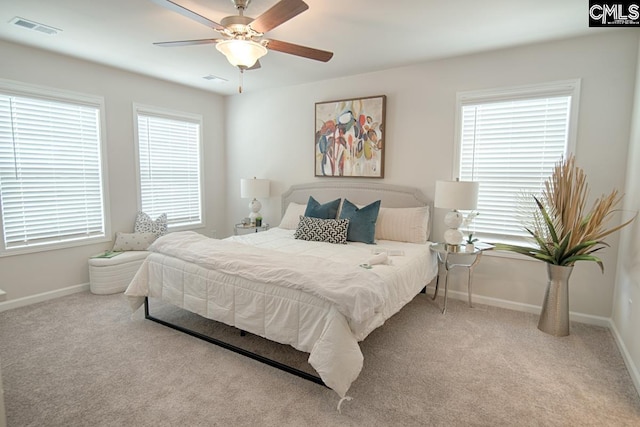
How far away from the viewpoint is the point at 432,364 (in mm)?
2570

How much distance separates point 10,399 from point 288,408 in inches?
69.1

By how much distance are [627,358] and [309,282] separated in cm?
249

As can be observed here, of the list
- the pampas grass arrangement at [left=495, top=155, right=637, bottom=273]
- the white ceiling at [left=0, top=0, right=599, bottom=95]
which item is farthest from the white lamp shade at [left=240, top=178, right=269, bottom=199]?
the pampas grass arrangement at [left=495, top=155, right=637, bottom=273]

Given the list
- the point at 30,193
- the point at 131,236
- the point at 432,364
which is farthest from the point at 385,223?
the point at 30,193

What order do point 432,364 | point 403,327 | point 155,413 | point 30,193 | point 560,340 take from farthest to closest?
point 30,193, point 403,327, point 560,340, point 432,364, point 155,413

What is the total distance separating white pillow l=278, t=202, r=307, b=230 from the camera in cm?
459

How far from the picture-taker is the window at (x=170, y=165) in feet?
15.6

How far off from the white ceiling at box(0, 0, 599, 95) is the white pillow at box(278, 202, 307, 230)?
5.91 feet

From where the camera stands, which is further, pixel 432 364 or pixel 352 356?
pixel 432 364

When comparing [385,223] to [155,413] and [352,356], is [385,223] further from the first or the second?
[155,413]

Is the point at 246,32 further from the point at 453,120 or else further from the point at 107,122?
the point at 107,122

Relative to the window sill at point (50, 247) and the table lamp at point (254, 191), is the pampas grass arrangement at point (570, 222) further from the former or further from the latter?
the window sill at point (50, 247)

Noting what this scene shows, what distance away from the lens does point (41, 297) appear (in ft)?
12.4

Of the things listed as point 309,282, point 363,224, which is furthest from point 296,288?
point 363,224
